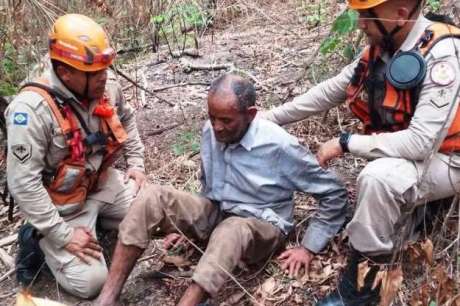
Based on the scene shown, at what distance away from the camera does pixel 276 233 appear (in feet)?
11.9

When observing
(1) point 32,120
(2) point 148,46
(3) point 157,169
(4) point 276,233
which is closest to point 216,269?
(4) point 276,233

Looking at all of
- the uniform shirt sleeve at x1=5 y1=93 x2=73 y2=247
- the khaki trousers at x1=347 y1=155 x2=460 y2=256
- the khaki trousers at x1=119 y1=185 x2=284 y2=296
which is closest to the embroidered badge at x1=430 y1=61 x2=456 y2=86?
the khaki trousers at x1=347 y1=155 x2=460 y2=256

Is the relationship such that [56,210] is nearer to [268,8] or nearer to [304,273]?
[304,273]

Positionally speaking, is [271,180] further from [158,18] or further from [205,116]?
[158,18]

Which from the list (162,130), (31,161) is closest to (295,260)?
(31,161)

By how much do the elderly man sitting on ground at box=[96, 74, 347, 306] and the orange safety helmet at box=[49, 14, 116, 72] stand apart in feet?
2.55

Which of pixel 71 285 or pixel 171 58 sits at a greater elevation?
pixel 171 58

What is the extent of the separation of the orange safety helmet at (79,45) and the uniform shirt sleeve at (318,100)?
3.62 feet

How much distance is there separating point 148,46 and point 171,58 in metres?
0.82

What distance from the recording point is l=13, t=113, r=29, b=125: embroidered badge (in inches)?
142

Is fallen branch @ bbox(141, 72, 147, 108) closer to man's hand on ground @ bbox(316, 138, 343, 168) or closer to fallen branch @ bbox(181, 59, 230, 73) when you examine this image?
fallen branch @ bbox(181, 59, 230, 73)

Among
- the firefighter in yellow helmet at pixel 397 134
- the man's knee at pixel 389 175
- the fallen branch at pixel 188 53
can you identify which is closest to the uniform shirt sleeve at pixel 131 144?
the firefighter in yellow helmet at pixel 397 134

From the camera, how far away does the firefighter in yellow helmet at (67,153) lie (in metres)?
3.65

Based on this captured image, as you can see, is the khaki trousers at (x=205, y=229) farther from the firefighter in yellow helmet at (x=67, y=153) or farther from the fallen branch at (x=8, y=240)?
the fallen branch at (x=8, y=240)
